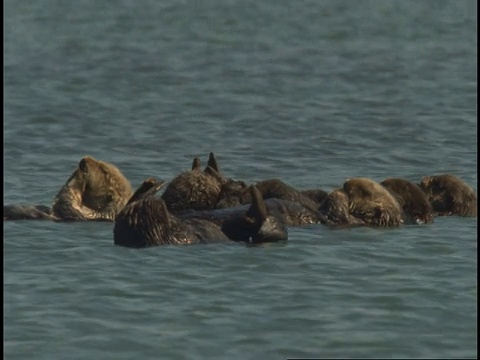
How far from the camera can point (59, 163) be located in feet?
52.8

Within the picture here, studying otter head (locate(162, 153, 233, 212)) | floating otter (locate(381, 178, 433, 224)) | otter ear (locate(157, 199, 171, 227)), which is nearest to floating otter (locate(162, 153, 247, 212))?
otter head (locate(162, 153, 233, 212))

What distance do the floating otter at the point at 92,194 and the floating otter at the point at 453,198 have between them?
2.76 m

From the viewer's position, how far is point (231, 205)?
1266cm

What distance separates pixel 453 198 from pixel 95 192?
319 centimetres

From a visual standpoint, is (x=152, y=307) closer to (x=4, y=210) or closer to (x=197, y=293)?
(x=197, y=293)

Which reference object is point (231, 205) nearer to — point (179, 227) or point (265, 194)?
point (265, 194)

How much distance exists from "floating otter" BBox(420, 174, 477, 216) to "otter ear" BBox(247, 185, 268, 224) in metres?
2.41

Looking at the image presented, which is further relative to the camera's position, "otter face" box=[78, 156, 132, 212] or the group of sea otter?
"otter face" box=[78, 156, 132, 212]

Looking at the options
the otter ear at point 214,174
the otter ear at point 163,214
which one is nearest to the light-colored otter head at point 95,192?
the otter ear at point 214,174

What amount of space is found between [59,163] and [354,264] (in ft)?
19.1

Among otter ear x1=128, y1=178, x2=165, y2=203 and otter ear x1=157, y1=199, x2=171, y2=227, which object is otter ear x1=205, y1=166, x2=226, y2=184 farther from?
otter ear x1=157, y1=199, x2=171, y2=227

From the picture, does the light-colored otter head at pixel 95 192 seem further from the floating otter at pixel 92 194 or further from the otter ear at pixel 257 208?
the otter ear at pixel 257 208

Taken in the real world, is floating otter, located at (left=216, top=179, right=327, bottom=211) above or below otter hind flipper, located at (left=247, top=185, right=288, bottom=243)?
above

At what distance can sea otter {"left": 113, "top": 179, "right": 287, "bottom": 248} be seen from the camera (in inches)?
442
